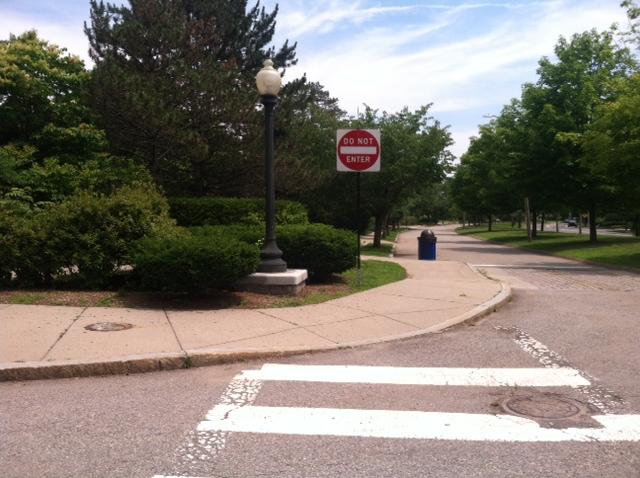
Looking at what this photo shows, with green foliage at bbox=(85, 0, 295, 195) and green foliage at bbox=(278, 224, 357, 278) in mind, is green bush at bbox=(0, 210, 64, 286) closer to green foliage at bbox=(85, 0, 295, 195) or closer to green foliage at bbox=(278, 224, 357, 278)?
green foliage at bbox=(278, 224, 357, 278)

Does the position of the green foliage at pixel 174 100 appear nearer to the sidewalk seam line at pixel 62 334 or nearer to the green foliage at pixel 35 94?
the green foliage at pixel 35 94

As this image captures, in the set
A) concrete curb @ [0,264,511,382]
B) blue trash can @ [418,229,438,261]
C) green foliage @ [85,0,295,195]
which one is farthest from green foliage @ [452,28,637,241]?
concrete curb @ [0,264,511,382]

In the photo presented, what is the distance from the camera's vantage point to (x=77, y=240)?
8867 mm

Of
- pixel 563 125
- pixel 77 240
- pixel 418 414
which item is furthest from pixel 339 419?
pixel 563 125

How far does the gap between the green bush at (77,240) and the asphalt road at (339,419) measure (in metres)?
3.95

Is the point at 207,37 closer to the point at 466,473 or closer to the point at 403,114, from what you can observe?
the point at 403,114

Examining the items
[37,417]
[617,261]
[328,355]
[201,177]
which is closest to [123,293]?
[328,355]

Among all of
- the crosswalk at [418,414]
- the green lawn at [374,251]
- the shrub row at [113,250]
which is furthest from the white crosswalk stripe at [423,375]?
the green lawn at [374,251]

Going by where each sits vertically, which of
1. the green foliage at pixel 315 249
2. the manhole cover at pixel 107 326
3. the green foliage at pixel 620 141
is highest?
the green foliage at pixel 620 141

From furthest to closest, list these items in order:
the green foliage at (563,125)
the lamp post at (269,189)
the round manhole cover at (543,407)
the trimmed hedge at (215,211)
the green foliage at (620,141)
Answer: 1. the green foliage at (563,125)
2. the green foliage at (620,141)
3. the trimmed hedge at (215,211)
4. the lamp post at (269,189)
5. the round manhole cover at (543,407)

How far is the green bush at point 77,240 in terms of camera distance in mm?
8789

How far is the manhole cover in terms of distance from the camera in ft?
22.3

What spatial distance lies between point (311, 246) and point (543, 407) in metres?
6.48

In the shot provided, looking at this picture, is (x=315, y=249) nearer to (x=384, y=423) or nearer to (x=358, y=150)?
(x=358, y=150)
